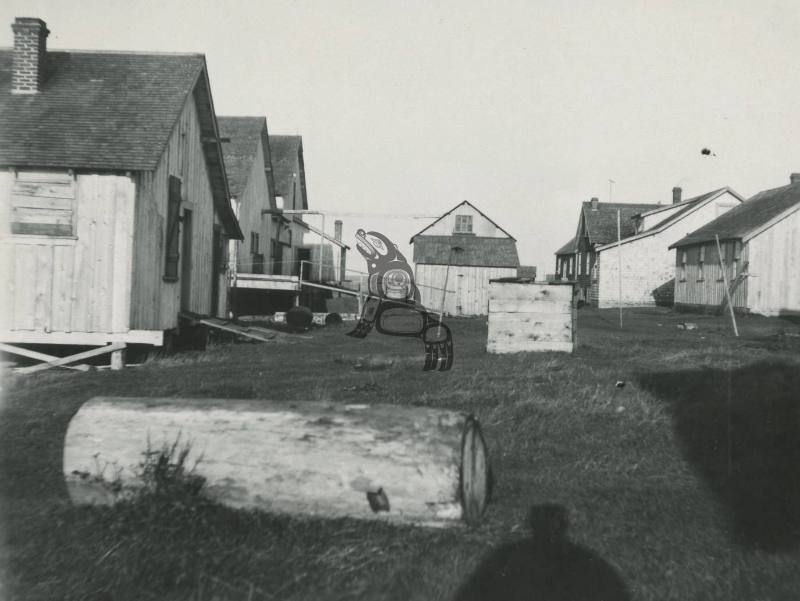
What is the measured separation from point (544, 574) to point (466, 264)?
1322 inches

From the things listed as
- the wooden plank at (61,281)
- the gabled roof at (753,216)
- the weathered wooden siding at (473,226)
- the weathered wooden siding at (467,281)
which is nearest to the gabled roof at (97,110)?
the wooden plank at (61,281)

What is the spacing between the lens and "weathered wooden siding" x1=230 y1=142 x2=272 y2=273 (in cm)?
2517

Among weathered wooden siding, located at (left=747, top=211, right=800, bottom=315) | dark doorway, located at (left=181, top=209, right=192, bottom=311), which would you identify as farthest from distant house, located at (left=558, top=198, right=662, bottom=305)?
dark doorway, located at (left=181, top=209, right=192, bottom=311)

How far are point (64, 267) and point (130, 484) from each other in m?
8.67

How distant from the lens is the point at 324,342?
16.6 m

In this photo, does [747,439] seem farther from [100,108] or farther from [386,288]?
[100,108]

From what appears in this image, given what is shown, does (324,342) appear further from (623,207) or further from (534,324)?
(623,207)

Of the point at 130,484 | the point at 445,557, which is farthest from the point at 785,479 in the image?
the point at 130,484

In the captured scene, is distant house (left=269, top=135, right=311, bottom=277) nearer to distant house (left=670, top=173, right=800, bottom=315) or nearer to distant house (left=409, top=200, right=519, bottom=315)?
distant house (left=409, top=200, right=519, bottom=315)

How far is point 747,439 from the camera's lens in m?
6.55

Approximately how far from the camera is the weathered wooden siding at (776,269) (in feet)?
87.4

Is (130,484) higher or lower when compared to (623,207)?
lower

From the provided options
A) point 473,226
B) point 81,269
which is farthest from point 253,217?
point 473,226

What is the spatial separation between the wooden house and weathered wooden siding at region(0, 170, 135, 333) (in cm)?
2
